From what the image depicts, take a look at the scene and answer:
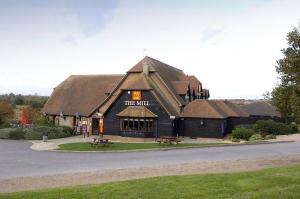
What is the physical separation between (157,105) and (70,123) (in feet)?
44.9

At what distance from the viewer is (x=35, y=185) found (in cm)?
1556

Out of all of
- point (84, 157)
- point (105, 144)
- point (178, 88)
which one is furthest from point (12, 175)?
point (178, 88)

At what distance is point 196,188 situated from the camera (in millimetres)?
13547

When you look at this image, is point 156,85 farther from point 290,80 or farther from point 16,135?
point 290,80

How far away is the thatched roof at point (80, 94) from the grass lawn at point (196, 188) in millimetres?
31638

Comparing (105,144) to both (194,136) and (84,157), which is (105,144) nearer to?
(84,157)

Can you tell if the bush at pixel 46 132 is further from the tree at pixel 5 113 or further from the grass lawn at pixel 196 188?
the grass lawn at pixel 196 188

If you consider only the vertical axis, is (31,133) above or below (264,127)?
below

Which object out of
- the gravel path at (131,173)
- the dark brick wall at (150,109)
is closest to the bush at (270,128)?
the dark brick wall at (150,109)

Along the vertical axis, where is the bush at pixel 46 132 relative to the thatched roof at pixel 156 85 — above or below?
below

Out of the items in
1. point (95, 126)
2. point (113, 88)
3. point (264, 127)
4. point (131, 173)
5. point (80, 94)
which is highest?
point (113, 88)

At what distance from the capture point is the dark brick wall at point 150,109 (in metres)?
40.0

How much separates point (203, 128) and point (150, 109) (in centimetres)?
622

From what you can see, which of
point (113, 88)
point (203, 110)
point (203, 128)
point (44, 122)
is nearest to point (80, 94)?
point (44, 122)
